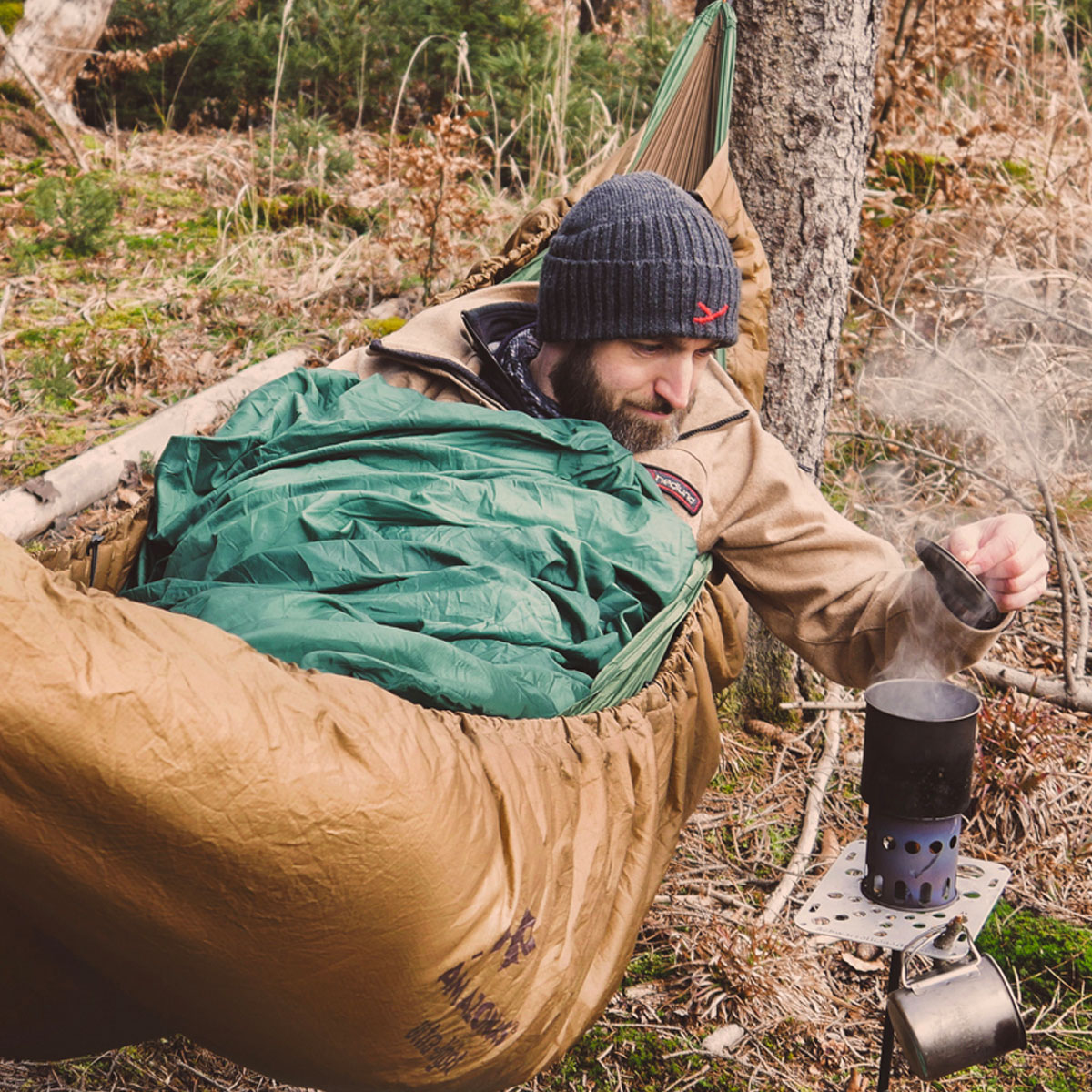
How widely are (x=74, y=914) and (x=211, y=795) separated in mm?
180

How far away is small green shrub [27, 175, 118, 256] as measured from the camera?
13.5 feet

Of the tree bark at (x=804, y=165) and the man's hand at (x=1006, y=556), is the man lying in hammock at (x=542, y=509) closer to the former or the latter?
the man's hand at (x=1006, y=556)

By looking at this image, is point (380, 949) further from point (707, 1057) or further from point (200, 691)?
point (707, 1057)

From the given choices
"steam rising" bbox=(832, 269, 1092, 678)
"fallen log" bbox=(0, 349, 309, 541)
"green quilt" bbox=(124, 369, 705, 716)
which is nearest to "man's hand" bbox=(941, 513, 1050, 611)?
"green quilt" bbox=(124, 369, 705, 716)

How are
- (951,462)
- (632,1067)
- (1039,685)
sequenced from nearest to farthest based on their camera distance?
(632,1067), (1039,685), (951,462)

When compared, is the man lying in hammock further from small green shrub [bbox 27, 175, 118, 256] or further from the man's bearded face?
small green shrub [bbox 27, 175, 118, 256]

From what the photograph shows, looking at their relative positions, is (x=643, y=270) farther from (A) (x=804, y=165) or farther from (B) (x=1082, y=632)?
(B) (x=1082, y=632)

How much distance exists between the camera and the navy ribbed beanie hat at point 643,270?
183 cm

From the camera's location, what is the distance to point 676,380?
1.86 meters

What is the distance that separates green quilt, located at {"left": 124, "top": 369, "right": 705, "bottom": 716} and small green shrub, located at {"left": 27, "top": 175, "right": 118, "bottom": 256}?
279 centimetres

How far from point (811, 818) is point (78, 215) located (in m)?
3.49

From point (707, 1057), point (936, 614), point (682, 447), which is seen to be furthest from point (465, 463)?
point (707, 1057)

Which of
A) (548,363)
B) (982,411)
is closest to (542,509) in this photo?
(548,363)

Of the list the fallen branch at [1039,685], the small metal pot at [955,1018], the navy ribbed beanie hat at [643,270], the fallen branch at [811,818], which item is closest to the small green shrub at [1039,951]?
the fallen branch at [811,818]
